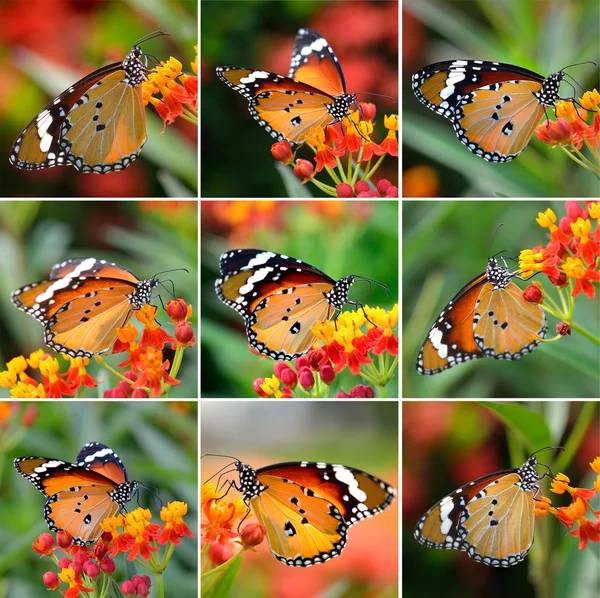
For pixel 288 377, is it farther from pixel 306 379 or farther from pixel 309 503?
pixel 309 503

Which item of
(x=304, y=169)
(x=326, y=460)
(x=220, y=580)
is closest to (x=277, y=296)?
(x=304, y=169)

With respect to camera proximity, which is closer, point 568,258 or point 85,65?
point 568,258

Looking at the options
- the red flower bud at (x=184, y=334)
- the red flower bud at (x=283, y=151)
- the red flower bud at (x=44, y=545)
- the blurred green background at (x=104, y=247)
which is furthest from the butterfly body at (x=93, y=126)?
the red flower bud at (x=44, y=545)

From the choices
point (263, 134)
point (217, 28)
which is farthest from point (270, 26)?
point (263, 134)

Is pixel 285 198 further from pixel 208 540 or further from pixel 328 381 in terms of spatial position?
pixel 208 540

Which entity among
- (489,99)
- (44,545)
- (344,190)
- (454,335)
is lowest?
(44,545)

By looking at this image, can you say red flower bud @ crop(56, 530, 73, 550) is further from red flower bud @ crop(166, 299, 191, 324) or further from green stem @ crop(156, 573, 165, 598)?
red flower bud @ crop(166, 299, 191, 324)
